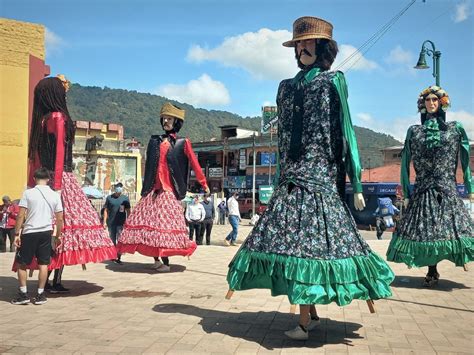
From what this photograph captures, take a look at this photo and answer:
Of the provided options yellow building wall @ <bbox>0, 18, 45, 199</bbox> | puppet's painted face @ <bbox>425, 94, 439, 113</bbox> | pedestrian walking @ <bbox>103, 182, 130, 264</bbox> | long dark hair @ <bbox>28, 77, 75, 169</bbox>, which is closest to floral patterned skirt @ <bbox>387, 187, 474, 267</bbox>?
puppet's painted face @ <bbox>425, 94, 439, 113</bbox>

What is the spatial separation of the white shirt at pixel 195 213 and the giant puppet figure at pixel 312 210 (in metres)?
10.3

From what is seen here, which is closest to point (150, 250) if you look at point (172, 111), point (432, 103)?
point (172, 111)

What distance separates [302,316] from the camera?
430 cm

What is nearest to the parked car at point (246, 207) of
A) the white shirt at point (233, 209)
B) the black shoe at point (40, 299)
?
the white shirt at point (233, 209)

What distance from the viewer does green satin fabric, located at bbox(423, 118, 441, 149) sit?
722 cm

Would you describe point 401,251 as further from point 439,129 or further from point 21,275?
point 21,275

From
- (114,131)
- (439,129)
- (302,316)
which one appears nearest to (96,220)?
(302,316)

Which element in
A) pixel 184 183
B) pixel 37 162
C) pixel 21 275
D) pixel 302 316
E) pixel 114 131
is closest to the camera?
pixel 302 316

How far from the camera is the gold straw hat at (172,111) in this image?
850 cm

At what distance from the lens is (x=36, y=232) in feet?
18.7

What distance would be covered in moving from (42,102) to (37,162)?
74cm

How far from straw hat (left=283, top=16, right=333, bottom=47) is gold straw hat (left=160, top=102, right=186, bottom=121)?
417cm

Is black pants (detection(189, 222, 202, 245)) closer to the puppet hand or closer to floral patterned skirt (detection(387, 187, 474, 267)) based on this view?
floral patterned skirt (detection(387, 187, 474, 267))

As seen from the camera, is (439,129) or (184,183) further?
(184,183)
